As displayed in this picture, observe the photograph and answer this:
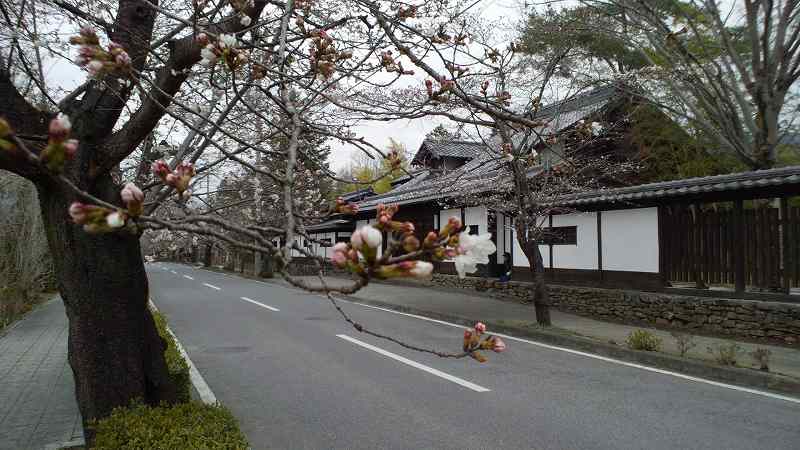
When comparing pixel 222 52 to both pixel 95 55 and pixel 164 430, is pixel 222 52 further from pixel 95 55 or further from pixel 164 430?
pixel 164 430

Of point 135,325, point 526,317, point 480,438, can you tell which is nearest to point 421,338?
point 526,317

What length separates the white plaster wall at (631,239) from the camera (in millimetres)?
12914

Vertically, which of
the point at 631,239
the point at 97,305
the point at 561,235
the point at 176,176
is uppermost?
the point at 561,235

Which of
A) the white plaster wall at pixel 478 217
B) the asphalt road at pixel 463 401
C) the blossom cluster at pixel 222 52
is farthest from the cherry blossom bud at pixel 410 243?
the white plaster wall at pixel 478 217

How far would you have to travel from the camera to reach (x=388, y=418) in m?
6.08

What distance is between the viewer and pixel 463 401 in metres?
6.67

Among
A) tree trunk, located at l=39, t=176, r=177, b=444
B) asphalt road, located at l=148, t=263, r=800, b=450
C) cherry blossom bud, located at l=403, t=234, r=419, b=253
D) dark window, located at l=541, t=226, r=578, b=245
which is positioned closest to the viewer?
cherry blossom bud, located at l=403, t=234, r=419, b=253

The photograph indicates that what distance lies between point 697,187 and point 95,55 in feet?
38.9

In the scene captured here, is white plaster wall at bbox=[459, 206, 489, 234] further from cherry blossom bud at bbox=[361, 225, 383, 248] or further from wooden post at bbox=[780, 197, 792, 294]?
cherry blossom bud at bbox=[361, 225, 383, 248]

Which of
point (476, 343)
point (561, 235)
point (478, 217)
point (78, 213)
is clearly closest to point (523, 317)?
point (561, 235)

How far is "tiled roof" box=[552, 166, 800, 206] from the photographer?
9.98 m

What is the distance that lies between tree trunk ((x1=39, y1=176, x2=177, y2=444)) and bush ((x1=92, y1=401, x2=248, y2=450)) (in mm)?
234

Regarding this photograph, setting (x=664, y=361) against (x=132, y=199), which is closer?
(x=132, y=199)

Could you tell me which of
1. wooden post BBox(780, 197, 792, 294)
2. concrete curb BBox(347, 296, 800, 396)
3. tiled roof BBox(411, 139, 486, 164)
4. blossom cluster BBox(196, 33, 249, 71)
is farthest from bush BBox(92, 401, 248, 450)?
tiled roof BBox(411, 139, 486, 164)
